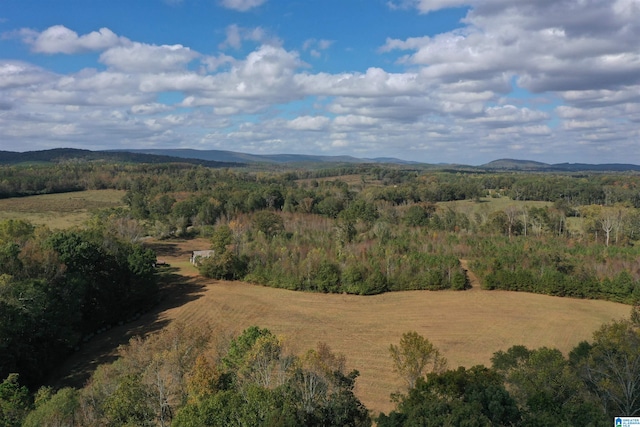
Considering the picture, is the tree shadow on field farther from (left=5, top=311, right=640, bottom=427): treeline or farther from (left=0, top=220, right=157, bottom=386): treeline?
(left=5, top=311, right=640, bottom=427): treeline

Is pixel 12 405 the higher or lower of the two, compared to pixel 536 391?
lower

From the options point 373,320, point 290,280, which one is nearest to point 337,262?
point 290,280

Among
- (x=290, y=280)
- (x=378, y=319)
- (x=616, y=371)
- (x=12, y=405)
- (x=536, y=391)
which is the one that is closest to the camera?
(x=536, y=391)

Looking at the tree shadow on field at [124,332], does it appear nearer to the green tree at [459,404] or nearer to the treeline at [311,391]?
the treeline at [311,391]

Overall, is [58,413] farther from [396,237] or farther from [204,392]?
[396,237]

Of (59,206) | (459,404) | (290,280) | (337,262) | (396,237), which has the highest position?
(459,404)

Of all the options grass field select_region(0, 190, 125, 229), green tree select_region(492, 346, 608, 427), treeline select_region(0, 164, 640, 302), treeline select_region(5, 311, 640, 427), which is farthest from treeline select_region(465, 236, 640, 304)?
grass field select_region(0, 190, 125, 229)

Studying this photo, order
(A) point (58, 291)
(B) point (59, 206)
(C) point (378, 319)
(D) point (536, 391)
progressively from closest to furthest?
(D) point (536, 391) → (A) point (58, 291) → (C) point (378, 319) → (B) point (59, 206)
